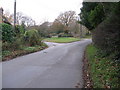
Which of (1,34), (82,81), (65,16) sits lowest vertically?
(82,81)

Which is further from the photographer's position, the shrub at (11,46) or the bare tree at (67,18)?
the bare tree at (67,18)

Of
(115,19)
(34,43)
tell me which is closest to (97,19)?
(115,19)

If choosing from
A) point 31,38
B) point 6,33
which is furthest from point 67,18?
point 6,33

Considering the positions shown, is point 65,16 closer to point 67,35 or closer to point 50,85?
point 67,35

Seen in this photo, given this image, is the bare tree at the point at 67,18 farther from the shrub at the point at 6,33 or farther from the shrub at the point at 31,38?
the shrub at the point at 6,33

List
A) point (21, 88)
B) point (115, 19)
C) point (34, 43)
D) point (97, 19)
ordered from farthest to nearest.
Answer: point (34, 43)
point (97, 19)
point (115, 19)
point (21, 88)

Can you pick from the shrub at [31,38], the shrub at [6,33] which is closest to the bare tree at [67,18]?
the shrub at [31,38]

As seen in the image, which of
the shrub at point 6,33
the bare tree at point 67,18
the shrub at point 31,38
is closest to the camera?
the shrub at point 6,33

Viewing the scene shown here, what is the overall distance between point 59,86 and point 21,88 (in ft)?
4.45

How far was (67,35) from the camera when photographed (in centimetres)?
6975

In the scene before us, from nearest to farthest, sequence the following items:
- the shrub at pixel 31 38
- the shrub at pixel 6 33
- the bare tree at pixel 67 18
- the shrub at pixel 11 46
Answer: the shrub at pixel 11 46, the shrub at pixel 6 33, the shrub at pixel 31 38, the bare tree at pixel 67 18

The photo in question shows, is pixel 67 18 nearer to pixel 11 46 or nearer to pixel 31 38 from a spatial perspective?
pixel 31 38

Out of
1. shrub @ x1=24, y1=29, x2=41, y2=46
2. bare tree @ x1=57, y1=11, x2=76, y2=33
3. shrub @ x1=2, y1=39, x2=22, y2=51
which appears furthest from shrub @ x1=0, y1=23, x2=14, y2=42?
bare tree @ x1=57, y1=11, x2=76, y2=33

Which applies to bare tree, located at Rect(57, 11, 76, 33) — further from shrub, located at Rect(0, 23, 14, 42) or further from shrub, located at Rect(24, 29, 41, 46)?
shrub, located at Rect(0, 23, 14, 42)
